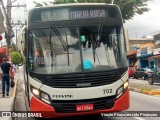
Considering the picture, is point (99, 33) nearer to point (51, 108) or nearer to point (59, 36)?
point (59, 36)

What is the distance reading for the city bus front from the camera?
8.39 metres

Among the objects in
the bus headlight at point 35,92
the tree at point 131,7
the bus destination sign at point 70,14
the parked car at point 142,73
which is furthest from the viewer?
the parked car at point 142,73

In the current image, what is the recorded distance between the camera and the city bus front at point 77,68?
27.5 feet

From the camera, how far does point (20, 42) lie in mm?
9781

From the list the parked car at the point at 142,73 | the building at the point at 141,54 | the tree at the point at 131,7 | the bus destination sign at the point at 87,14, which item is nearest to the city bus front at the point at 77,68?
the bus destination sign at the point at 87,14

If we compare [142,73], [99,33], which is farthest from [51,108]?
[142,73]

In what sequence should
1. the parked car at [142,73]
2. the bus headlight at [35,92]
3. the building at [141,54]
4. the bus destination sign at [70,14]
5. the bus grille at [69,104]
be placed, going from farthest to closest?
the building at [141,54], the parked car at [142,73], the bus destination sign at [70,14], the bus headlight at [35,92], the bus grille at [69,104]

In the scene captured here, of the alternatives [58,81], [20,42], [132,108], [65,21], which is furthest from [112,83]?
[132,108]

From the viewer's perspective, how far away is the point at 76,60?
Answer: 340 inches

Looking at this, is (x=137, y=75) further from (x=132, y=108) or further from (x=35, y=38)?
(x=35, y=38)

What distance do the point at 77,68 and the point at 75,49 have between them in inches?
19.1

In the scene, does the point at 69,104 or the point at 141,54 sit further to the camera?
the point at 141,54

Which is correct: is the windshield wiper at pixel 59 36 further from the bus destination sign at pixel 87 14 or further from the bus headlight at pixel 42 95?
the bus headlight at pixel 42 95

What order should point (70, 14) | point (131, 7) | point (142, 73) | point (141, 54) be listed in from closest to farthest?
point (70, 14), point (131, 7), point (142, 73), point (141, 54)
